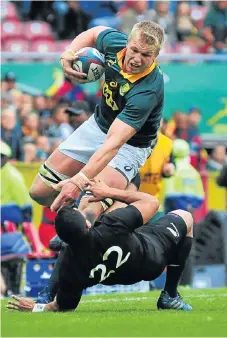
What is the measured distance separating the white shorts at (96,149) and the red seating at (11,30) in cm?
1090

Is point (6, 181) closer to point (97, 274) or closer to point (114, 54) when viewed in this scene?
point (114, 54)

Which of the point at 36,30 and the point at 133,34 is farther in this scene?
the point at 36,30

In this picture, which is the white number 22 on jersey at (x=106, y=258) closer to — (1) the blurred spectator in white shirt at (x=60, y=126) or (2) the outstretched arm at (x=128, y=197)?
(2) the outstretched arm at (x=128, y=197)

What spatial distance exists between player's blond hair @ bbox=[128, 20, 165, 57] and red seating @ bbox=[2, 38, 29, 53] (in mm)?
11249

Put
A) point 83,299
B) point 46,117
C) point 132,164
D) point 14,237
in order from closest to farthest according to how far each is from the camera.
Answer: point 132,164
point 83,299
point 14,237
point 46,117

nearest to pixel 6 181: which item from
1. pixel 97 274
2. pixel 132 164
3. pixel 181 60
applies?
pixel 132 164

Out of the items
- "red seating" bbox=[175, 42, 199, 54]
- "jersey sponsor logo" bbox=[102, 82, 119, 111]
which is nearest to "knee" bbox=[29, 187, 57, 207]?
"jersey sponsor logo" bbox=[102, 82, 119, 111]

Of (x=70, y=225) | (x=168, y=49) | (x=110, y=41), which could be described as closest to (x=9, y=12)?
(x=168, y=49)

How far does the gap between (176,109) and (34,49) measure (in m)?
2.88

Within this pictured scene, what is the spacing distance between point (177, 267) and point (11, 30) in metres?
12.4

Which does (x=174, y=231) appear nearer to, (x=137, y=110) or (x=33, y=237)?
(x=137, y=110)

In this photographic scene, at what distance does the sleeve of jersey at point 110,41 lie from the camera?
32.0 feet

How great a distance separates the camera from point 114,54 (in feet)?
32.0

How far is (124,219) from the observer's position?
8.57 meters
